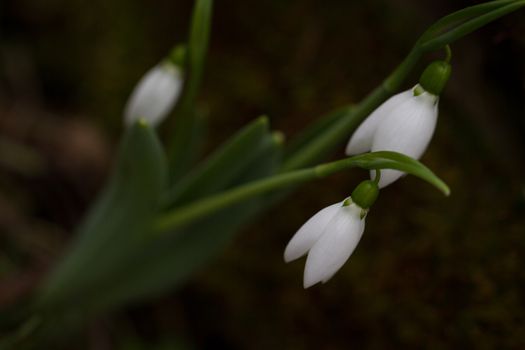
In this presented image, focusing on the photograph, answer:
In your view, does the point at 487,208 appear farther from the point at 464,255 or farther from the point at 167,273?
the point at 167,273

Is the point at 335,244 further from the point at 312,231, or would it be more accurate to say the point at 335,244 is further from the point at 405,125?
the point at 405,125

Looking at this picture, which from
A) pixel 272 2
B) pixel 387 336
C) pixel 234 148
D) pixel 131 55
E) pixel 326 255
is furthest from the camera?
pixel 131 55

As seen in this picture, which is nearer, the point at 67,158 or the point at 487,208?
the point at 487,208

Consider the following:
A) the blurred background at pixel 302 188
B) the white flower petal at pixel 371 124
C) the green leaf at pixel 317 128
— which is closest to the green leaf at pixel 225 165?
the green leaf at pixel 317 128

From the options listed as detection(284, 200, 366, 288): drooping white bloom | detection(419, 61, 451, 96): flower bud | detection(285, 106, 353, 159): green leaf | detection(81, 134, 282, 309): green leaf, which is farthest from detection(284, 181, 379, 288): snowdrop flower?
detection(81, 134, 282, 309): green leaf

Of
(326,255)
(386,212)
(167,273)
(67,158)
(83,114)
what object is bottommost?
(326,255)

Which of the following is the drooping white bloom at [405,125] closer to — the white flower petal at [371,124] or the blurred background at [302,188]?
the white flower petal at [371,124]

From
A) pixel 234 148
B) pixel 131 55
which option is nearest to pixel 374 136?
pixel 234 148

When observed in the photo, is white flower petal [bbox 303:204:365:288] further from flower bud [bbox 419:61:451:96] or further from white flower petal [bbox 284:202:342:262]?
flower bud [bbox 419:61:451:96]
